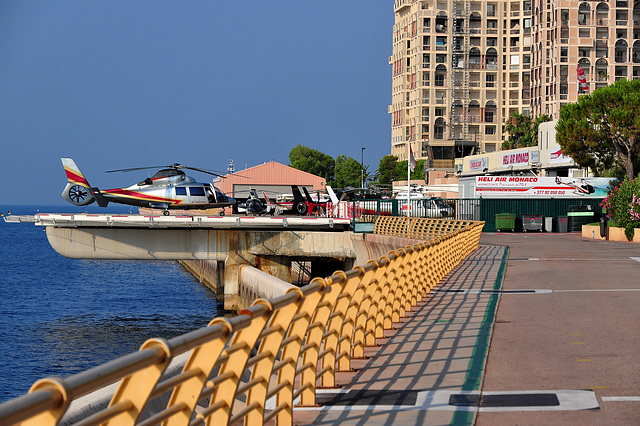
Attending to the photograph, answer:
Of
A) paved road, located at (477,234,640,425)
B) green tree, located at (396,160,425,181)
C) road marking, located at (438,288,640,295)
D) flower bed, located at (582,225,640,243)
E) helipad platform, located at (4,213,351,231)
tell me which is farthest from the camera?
green tree, located at (396,160,425,181)

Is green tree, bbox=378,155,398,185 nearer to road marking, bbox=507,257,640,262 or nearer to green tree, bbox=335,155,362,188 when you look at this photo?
green tree, bbox=335,155,362,188

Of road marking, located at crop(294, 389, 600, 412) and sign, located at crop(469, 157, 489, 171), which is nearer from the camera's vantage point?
road marking, located at crop(294, 389, 600, 412)

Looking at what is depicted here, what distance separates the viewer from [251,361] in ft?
18.4

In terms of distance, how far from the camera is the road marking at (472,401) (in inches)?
293

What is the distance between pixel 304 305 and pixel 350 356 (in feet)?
10.1

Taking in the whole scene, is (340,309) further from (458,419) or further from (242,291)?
(242,291)

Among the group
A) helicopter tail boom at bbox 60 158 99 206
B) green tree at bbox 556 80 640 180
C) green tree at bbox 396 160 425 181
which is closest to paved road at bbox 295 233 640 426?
helicopter tail boom at bbox 60 158 99 206

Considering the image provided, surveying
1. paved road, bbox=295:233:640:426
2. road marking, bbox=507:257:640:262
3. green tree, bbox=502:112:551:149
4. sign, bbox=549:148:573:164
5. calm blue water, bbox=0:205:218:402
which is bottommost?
calm blue water, bbox=0:205:218:402

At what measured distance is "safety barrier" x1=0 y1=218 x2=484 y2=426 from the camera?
→ 131 inches

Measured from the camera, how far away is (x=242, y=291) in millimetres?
36906

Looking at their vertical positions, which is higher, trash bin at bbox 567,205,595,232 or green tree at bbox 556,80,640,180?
green tree at bbox 556,80,640,180

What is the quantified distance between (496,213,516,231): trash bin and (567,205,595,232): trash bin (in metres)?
3.63

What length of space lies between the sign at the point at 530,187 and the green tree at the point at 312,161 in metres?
129

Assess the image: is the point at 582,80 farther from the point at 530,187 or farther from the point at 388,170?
the point at 530,187
